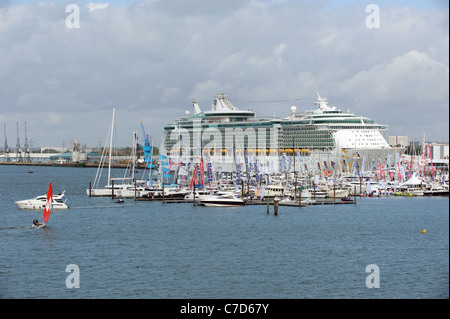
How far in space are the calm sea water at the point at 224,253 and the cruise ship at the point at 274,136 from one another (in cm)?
3144

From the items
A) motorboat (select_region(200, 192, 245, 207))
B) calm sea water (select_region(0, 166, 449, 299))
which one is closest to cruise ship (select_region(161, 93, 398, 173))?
motorboat (select_region(200, 192, 245, 207))

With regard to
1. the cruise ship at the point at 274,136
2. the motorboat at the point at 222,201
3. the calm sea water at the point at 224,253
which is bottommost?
the calm sea water at the point at 224,253

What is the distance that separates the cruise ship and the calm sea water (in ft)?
103

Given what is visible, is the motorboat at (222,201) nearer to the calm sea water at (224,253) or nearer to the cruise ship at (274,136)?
the calm sea water at (224,253)

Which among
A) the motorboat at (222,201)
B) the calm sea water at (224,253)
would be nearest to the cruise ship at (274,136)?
the motorboat at (222,201)

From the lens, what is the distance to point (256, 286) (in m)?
21.5

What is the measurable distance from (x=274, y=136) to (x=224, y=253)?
62481 millimetres

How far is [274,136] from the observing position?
291 feet

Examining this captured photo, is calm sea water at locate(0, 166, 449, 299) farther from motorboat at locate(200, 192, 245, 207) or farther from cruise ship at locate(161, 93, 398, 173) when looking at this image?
cruise ship at locate(161, 93, 398, 173)

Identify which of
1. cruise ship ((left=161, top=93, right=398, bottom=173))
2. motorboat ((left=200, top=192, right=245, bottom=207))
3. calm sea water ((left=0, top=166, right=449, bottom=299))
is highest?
cruise ship ((left=161, top=93, right=398, bottom=173))

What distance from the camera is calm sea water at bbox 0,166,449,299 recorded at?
21156mm

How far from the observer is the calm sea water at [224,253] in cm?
2116
